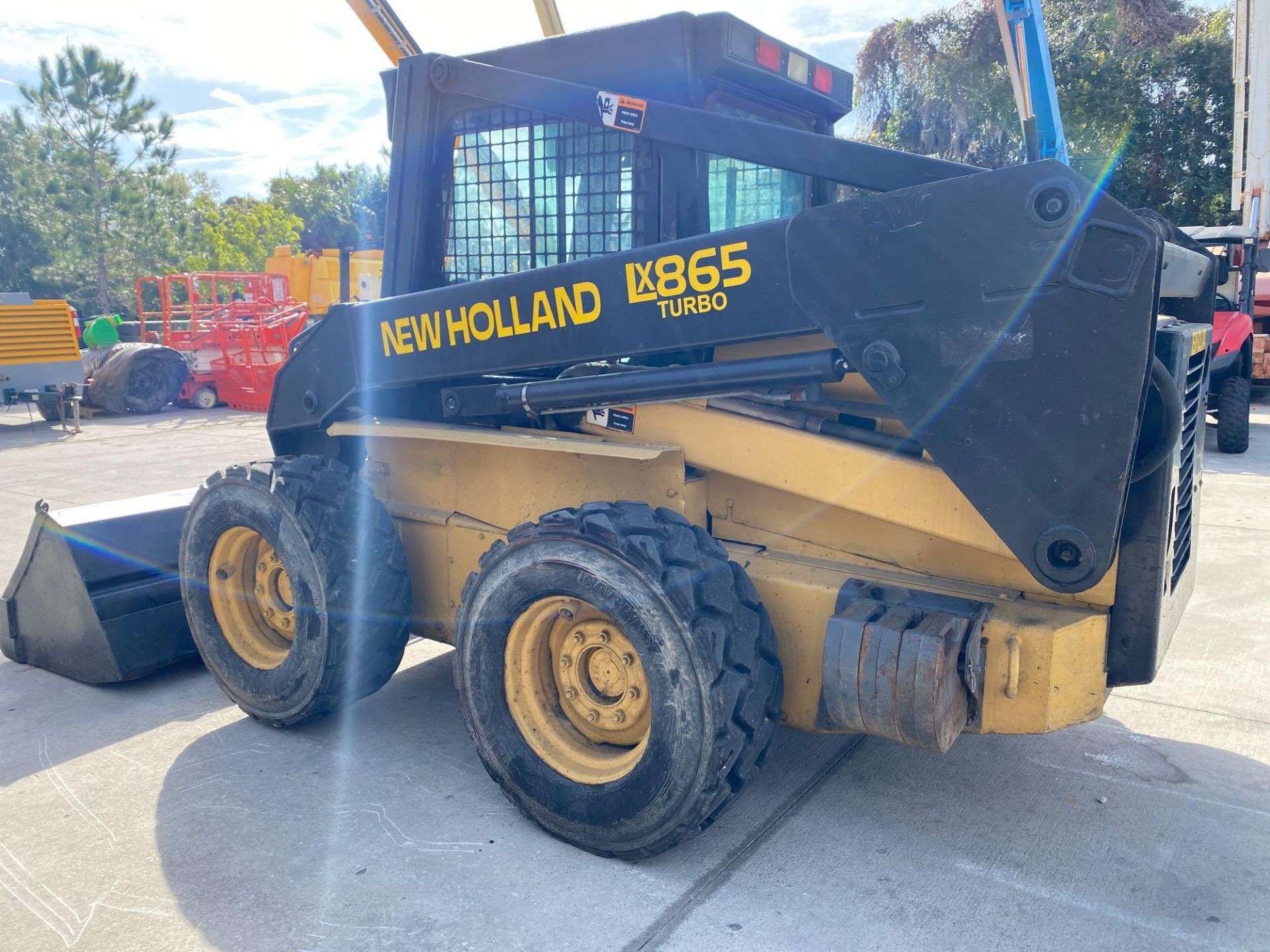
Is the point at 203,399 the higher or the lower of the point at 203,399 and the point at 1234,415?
the lower

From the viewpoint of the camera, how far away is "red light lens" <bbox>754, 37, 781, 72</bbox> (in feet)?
11.1

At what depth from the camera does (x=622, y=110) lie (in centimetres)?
319

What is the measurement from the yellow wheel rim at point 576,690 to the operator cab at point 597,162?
1257 mm

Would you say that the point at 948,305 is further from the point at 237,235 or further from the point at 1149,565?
the point at 237,235

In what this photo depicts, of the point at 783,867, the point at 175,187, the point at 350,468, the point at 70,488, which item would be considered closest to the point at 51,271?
the point at 175,187

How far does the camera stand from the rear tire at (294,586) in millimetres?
3727

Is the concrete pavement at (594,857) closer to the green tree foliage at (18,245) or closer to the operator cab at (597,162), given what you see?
the operator cab at (597,162)

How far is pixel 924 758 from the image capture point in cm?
371

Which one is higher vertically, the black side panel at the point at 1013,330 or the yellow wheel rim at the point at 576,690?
the black side panel at the point at 1013,330

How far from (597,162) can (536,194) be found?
28cm

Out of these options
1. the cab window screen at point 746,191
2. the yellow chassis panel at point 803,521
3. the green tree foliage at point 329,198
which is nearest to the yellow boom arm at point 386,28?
the cab window screen at point 746,191

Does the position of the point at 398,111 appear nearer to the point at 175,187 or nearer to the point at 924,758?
the point at 924,758

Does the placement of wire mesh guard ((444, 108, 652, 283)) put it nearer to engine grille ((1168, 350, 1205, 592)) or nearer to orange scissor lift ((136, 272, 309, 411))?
engine grille ((1168, 350, 1205, 592))

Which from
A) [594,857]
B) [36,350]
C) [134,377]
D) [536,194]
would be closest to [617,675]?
[594,857]
